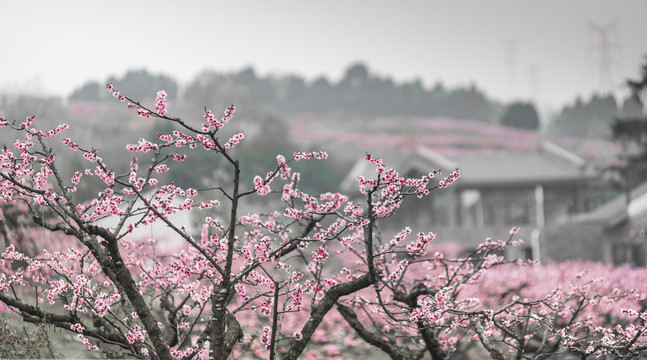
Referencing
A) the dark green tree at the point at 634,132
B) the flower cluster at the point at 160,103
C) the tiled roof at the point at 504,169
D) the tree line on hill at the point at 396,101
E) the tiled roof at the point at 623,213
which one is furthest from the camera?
the tree line on hill at the point at 396,101

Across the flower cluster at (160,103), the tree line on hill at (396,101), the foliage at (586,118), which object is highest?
the tree line on hill at (396,101)

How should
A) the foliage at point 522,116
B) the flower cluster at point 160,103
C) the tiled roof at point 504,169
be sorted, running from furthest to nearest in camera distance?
1. the foliage at point 522,116
2. the tiled roof at point 504,169
3. the flower cluster at point 160,103

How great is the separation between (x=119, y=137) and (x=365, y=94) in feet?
85.6

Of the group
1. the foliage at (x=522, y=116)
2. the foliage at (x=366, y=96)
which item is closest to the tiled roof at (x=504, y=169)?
the foliage at (x=522, y=116)

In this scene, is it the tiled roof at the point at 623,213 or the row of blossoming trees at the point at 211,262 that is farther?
the tiled roof at the point at 623,213

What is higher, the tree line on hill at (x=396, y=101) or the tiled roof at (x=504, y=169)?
the tree line on hill at (x=396, y=101)

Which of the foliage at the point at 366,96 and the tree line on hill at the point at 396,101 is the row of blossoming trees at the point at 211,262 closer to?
the tree line on hill at the point at 396,101

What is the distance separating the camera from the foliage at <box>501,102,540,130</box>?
3819 cm

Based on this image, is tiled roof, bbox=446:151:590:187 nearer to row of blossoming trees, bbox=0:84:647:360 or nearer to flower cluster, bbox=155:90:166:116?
row of blossoming trees, bbox=0:84:647:360

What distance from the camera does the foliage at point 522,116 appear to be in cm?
3819

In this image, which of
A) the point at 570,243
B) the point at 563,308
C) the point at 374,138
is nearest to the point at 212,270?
the point at 563,308

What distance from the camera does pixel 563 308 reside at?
182 inches

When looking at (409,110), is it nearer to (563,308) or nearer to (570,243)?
(570,243)

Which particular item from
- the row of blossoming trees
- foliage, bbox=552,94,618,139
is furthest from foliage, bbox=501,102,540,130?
the row of blossoming trees
